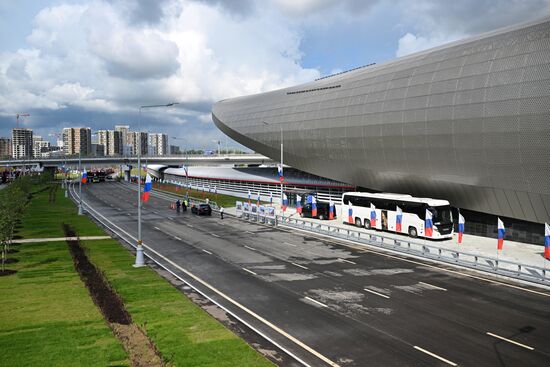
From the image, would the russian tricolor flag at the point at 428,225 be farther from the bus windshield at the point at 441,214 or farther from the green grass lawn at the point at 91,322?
the green grass lawn at the point at 91,322

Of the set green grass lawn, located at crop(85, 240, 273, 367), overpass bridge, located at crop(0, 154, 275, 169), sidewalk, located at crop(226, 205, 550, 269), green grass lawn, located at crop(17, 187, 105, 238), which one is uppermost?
overpass bridge, located at crop(0, 154, 275, 169)

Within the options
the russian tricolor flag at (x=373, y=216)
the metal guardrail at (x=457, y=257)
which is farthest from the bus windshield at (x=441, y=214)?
the russian tricolor flag at (x=373, y=216)

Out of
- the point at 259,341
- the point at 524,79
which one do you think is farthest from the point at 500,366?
the point at 524,79

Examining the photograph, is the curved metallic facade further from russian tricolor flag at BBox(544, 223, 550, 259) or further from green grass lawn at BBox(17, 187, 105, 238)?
green grass lawn at BBox(17, 187, 105, 238)

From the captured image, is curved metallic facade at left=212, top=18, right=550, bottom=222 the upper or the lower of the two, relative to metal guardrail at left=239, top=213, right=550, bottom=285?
upper

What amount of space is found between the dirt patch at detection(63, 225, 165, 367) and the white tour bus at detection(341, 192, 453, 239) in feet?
80.2

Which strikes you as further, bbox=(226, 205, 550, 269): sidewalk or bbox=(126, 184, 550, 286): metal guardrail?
bbox=(226, 205, 550, 269): sidewalk

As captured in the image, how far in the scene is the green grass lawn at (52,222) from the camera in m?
39.3

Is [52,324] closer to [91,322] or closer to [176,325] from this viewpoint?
[91,322]

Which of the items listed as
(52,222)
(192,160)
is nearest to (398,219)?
(52,222)

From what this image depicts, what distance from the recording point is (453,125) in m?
37.2

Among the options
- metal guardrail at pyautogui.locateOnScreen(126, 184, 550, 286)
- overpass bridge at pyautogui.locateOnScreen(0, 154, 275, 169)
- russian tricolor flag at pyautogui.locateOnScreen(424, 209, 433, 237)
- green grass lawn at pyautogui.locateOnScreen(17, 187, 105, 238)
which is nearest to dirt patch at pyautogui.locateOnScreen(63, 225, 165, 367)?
green grass lawn at pyautogui.locateOnScreen(17, 187, 105, 238)

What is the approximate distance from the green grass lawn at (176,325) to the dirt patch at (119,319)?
303 millimetres

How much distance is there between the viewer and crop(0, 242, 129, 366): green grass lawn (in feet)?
42.8
